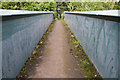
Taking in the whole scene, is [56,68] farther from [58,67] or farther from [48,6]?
[48,6]

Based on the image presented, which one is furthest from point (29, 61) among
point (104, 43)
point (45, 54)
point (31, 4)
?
point (31, 4)

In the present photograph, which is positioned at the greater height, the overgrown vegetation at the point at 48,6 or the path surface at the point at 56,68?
the overgrown vegetation at the point at 48,6

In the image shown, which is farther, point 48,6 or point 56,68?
point 48,6

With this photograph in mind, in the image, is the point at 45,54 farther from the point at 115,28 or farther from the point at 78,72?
the point at 115,28

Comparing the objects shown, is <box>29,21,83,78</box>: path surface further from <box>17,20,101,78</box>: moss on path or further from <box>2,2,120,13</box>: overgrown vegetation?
<box>2,2,120,13</box>: overgrown vegetation

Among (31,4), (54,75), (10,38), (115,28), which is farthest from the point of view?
(31,4)

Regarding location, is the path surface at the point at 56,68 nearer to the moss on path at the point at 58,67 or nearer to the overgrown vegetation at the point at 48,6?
the moss on path at the point at 58,67

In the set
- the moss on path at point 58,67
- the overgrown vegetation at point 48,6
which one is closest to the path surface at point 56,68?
the moss on path at point 58,67

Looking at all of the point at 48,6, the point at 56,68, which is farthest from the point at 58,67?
the point at 48,6

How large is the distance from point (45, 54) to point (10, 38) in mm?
2866

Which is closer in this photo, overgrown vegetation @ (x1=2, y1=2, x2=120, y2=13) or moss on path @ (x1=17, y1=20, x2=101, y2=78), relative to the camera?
moss on path @ (x1=17, y1=20, x2=101, y2=78)

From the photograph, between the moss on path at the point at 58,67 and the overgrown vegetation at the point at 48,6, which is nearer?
the moss on path at the point at 58,67

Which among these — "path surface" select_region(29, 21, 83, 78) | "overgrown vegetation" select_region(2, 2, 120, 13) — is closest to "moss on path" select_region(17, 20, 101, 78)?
"path surface" select_region(29, 21, 83, 78)

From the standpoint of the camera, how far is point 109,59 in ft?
9.81
